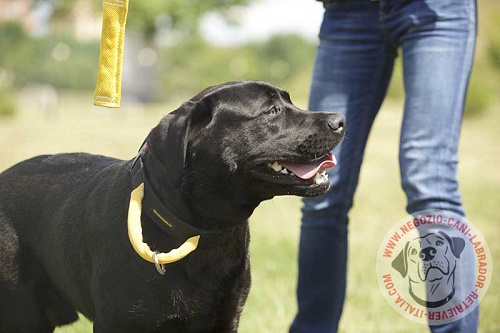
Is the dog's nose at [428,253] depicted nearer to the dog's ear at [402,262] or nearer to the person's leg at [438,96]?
the person's leg at [438,96]

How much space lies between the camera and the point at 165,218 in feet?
8.81

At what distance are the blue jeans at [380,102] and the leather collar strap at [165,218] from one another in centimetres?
82

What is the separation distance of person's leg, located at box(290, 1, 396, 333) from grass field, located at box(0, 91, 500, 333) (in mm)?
589

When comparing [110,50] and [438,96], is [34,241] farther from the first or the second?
[438,96]

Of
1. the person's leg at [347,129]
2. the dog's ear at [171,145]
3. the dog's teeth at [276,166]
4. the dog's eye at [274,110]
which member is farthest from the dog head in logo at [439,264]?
the dog's ear at [171,145]

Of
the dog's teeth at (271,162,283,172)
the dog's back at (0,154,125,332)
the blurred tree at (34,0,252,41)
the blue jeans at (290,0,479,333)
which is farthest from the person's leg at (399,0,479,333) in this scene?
the blurred tree at (34,0,252,41)

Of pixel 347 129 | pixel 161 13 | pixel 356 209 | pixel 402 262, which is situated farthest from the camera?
pixel 161 13

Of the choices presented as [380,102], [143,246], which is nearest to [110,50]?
[143,246]

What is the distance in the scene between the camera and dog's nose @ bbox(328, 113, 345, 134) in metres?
2.79

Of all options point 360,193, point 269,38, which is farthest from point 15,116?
point 269,38

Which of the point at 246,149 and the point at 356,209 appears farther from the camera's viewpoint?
the point at 356,209

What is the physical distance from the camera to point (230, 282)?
2.82 metres

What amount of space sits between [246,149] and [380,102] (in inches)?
37.6

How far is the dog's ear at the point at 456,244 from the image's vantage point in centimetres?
294
